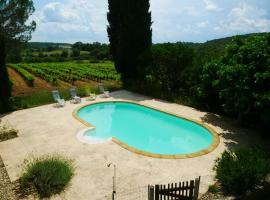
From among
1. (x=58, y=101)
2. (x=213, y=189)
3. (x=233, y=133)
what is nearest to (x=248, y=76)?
(x=233, y=133)

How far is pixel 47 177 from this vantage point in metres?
9.07

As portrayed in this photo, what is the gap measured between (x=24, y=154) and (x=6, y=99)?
27.2 ft

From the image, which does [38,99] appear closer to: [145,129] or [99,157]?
[145,129]

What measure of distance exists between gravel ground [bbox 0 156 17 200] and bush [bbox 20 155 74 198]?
43 cm

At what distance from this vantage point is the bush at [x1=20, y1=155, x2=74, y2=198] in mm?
8875

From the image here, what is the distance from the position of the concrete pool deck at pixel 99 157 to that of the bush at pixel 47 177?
320 millimetres

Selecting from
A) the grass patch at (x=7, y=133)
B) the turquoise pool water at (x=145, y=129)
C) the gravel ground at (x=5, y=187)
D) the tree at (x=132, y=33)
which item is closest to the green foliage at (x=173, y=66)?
the tree at (x=132, y=33)

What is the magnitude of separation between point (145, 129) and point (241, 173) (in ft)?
29.0

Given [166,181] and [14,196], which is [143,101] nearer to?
[166,181]

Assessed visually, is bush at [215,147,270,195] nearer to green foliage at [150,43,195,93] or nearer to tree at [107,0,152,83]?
green foliage at [150,43,195,93]

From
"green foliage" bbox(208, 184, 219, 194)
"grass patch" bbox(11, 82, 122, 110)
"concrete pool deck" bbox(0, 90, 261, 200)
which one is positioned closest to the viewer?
"green foliage" bbox(208, 184, 219, 194)

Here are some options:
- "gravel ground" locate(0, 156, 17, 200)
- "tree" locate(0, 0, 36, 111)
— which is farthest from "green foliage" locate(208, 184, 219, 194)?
"tree" locate(0, 0, 36, 111)

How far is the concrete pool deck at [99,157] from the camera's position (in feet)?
30.7

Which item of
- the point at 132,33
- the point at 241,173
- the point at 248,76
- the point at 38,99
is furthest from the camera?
the point at 132,33
